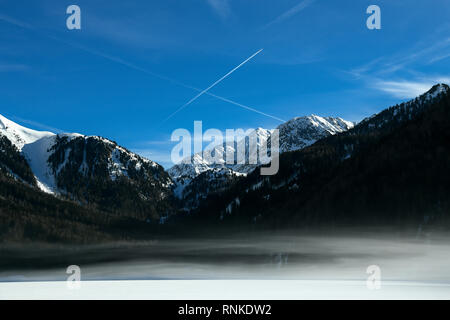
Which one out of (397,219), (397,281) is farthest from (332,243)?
(397,281)

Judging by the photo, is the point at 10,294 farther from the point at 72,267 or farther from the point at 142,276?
the point at 142,276

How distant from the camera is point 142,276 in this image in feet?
60.8

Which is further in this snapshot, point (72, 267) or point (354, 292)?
point (72, 267)

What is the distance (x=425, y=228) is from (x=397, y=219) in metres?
18.3
